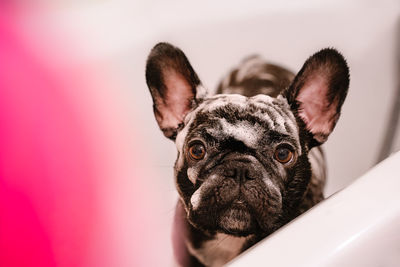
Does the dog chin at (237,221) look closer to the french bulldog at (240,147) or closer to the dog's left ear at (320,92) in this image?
the french bulldog at (240,147)

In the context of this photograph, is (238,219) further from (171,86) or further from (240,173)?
(171,86)

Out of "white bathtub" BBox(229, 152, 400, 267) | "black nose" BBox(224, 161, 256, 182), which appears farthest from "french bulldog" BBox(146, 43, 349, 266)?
"white bathtub" BBox(229, 152, 400, 267)

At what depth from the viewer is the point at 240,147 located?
1.80 ft

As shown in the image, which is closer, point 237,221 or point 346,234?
point 346,234

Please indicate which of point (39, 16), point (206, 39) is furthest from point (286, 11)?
point (39, 16)

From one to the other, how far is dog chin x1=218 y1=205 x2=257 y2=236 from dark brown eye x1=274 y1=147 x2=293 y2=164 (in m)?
0.08

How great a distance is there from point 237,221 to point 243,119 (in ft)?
0.46

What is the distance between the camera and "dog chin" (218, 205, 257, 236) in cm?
53

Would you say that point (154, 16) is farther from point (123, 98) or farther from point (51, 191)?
point (51, 191)

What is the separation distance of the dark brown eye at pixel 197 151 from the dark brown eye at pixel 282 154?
10cm

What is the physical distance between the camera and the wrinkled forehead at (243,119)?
55cm

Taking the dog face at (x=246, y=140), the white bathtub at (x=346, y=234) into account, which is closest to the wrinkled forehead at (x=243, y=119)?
the dog face at (x=246, y=140)

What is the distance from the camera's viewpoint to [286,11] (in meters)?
0.80

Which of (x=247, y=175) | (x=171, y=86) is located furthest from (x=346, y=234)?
(x=171, y=86)
